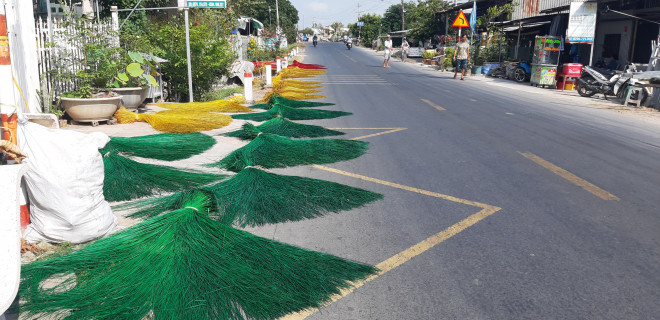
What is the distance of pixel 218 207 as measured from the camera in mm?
4586

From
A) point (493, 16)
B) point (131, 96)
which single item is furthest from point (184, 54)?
point (493, 16)

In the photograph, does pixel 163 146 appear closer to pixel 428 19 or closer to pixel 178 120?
pixel 178 120

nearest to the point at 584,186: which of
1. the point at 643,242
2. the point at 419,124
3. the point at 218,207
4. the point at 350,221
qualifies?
the point at 643,242

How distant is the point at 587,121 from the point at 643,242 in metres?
7.47

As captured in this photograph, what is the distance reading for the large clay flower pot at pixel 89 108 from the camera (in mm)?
8820

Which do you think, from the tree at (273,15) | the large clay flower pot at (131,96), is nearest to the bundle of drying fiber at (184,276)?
the large clay flower pot at (131,96)

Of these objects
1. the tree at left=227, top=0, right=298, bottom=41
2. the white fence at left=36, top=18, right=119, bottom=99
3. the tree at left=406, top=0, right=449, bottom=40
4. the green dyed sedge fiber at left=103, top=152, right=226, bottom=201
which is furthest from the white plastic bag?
the tree at left=227, top=0, right=298, bottom=41

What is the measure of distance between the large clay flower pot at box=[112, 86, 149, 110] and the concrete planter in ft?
25.4

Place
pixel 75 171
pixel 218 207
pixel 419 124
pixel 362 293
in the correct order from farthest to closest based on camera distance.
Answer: pixel 419 124 → pixel 218 207 → pixel 75 171 → pixel 362 293

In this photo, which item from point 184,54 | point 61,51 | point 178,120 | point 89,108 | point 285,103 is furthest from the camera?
point 184,54

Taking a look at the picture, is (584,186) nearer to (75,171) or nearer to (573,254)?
(573,254)

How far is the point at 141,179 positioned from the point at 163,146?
1.74 m

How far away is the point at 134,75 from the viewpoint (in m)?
9.84

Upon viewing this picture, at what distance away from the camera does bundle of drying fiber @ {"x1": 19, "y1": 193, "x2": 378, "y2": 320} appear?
2.97m
